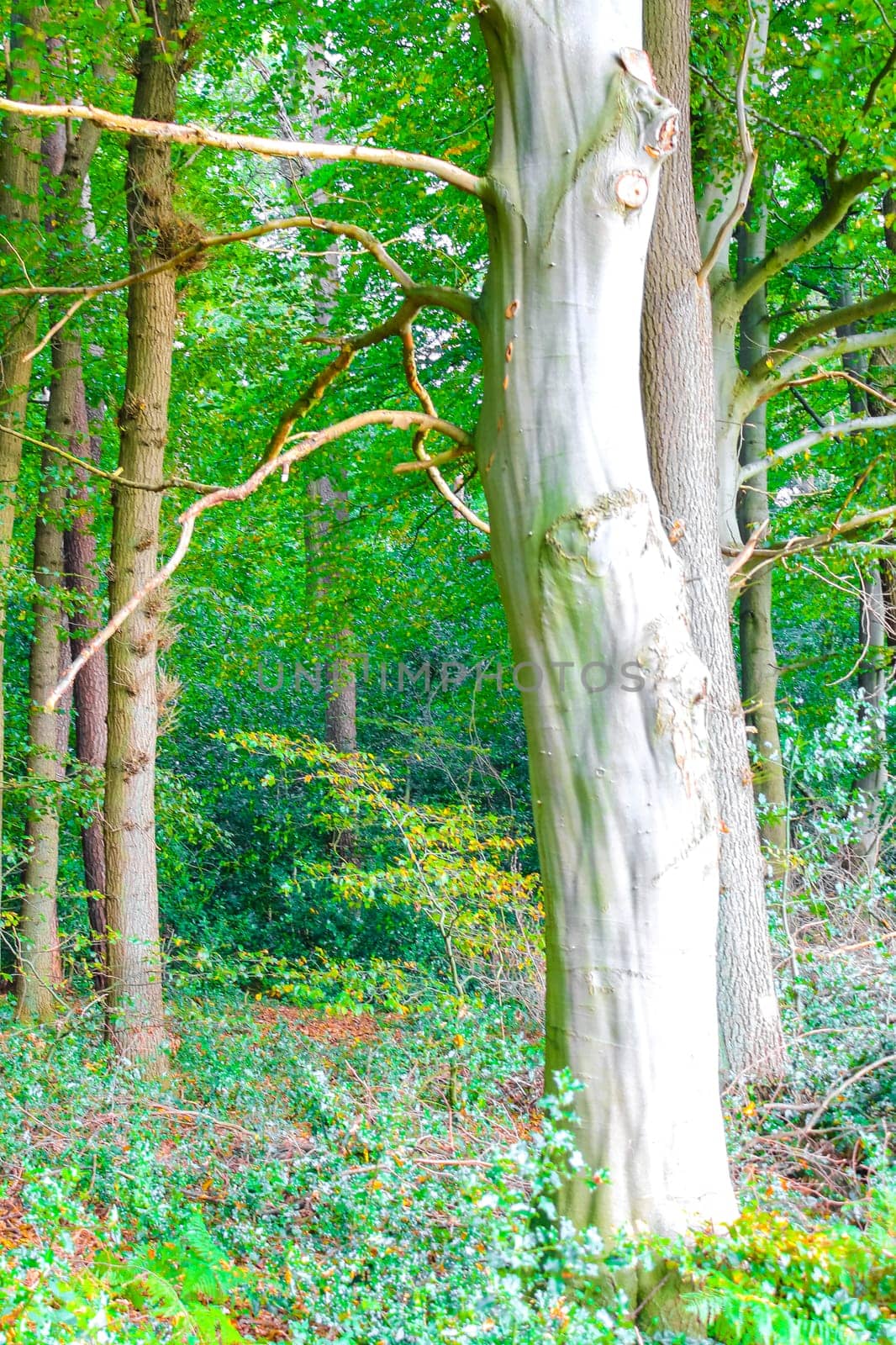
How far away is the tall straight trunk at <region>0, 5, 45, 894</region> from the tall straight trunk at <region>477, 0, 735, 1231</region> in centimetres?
559

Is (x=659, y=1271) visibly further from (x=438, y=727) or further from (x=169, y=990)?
(x=438, y=727)

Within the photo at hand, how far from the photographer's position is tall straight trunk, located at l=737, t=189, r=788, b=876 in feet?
31.5

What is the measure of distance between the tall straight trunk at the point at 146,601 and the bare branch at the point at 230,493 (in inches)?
152

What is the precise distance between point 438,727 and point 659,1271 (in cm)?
1021

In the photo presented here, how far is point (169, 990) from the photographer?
1023cm

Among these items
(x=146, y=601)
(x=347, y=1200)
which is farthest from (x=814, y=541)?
(x=347, y=1200)

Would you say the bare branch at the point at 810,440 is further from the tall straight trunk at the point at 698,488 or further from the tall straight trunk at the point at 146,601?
the tall straight trunk at the point at 146,601

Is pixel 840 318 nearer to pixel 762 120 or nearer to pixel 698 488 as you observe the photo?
pixel 762 120

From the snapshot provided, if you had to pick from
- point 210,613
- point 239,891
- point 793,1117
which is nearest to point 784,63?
point 793,1117

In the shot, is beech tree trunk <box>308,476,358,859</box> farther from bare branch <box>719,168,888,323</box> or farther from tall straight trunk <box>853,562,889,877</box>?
bare branch <box>719,168,888,323</box>

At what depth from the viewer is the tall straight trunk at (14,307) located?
7930 millimetres

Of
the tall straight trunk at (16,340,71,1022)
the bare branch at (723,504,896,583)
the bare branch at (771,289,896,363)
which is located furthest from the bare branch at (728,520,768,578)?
the tall straight trunk at (16,340,71,1022)

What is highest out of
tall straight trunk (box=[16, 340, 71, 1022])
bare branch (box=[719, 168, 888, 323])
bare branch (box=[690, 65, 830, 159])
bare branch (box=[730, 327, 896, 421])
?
bare branch (box=[690, 65, 830, 159])

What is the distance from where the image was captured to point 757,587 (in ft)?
34.3
